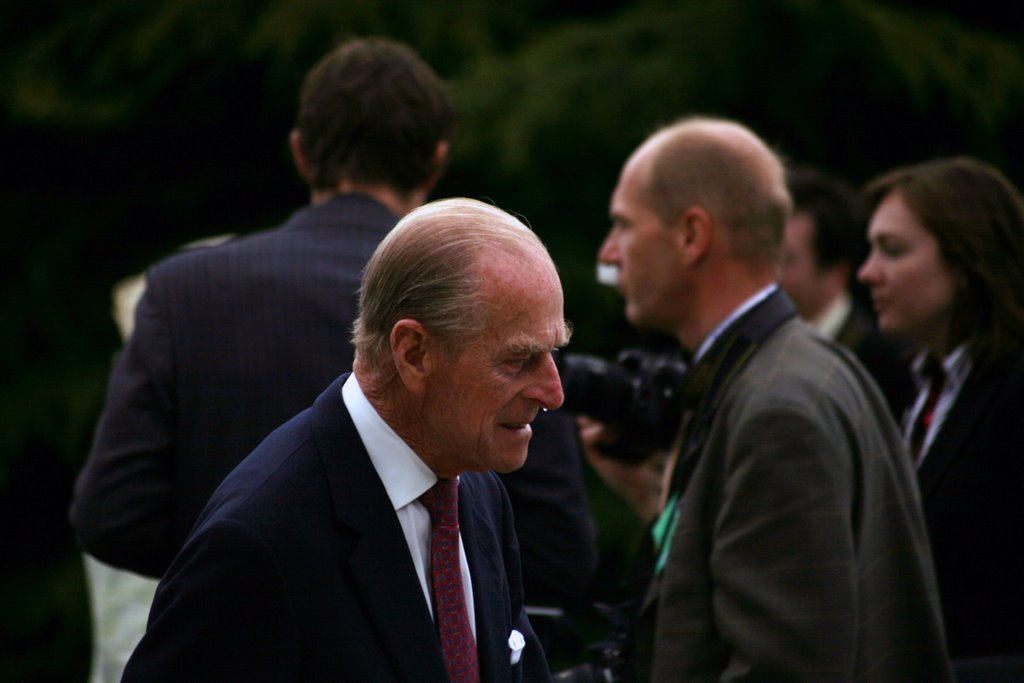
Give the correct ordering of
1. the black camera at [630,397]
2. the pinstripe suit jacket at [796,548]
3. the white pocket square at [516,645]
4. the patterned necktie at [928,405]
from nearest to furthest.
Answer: the white pocket square at [516,645] → the pinstripe suit jacket at [796,548] → the black camera at [630,397] → the patterned necktie at [928,405]

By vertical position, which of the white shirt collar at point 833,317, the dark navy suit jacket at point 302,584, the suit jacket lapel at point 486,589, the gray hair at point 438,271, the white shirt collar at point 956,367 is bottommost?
the white shirt collar at point 833,317

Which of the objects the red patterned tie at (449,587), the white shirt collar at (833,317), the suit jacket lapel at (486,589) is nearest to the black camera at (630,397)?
the suit jacket lapel at (486,589)

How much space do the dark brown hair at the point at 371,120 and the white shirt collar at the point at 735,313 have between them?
640mm

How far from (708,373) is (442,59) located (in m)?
3.14

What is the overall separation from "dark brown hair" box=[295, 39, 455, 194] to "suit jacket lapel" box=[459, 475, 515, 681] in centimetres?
92

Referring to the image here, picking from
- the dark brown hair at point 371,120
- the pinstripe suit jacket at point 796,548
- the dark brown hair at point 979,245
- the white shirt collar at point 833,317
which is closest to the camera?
the pinstripe suit jacket at point 796,548

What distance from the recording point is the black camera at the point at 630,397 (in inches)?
108

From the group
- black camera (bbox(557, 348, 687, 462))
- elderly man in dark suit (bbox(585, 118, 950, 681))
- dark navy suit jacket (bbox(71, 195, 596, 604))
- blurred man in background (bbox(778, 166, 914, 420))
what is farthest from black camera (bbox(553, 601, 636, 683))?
blurred man in background (bbox(778, 166, 914, 420))

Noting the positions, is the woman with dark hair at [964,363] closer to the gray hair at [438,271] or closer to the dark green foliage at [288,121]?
the gray hair at [438,271]

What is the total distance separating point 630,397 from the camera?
9.09 ft

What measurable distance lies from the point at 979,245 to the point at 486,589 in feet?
6.27

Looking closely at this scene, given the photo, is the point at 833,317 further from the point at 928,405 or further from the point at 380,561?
the point at 380,561

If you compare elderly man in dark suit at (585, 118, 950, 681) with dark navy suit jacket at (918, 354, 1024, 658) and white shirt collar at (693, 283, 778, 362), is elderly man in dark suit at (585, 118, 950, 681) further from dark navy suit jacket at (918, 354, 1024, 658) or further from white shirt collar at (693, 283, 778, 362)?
dark navy suit jacket at (918, 354, 1024, 658)

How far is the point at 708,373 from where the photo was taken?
8.27ft
